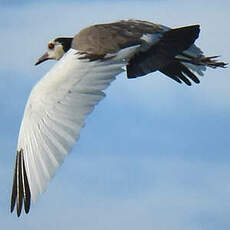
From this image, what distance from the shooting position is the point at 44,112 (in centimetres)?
1292

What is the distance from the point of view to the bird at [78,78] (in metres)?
12.4

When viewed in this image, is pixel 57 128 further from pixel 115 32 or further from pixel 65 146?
pixel 115 32

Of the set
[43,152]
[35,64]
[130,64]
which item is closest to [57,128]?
[43,152]

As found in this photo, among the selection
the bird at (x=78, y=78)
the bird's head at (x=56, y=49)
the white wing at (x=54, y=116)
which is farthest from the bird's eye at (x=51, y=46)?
the white wing at (x=54, y=116)

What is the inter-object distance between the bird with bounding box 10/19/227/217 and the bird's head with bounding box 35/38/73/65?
0.10 ft

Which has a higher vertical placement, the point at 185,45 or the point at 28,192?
the point at 185,45

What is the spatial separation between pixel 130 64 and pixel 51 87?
4.58 ft

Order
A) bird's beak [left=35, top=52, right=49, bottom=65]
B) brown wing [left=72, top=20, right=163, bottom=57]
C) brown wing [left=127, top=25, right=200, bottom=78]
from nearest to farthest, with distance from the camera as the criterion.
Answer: brown wing [left=72, top=20, right=163, bottom=57] → brown wing [left=127, top=25, right=200, bottom=78] → bird's beak [left=35, top=52, right=49, bottom=65]

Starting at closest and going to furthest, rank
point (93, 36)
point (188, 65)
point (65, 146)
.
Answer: point (65, 146), point (93, 36), point (188, 65)

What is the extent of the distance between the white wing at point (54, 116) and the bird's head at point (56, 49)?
170cm

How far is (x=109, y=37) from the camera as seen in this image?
14000mm

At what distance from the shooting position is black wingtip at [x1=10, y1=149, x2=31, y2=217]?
1245 cm

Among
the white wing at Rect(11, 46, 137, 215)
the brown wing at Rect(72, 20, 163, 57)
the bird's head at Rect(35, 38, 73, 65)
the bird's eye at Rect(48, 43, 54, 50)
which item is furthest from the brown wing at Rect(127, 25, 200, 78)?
the bird's eye at Rect(48, 43, 54, 50)

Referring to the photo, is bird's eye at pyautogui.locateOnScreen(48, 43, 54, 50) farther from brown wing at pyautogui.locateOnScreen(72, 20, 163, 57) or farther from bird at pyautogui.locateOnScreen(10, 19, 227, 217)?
brown wing at pyautogui.locateOnScreen(72, 20, 163, 57)
